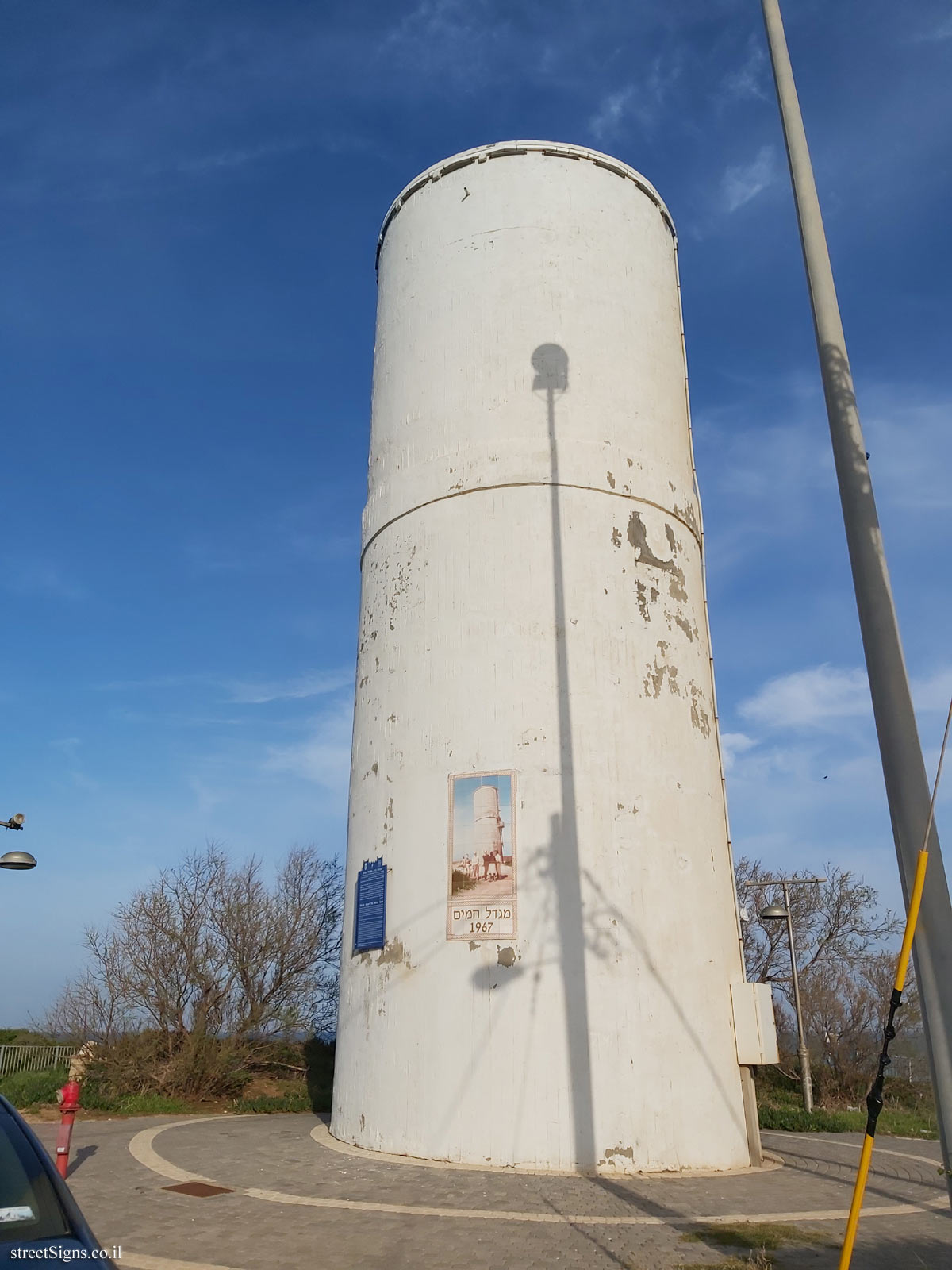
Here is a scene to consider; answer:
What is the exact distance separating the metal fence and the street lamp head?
1105cm

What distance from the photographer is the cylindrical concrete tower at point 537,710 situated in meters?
10.7

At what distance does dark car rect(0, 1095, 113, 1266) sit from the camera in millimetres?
3209

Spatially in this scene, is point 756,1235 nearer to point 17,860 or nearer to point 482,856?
point 482,856

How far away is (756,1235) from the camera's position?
24.0 feet

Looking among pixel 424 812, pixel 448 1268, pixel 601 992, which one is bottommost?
pixel 448 1268

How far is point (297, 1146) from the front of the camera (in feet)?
38.4

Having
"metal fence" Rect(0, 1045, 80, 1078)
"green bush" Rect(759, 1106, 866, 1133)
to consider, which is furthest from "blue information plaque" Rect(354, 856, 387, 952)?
"metal fence" Rect(0, 1045, 80, 1078)

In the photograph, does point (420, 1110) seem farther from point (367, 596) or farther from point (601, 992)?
point (367, 596)

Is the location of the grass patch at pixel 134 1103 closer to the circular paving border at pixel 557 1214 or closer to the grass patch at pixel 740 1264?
the circular paving border at pixel 557 1214

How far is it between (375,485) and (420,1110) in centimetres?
906

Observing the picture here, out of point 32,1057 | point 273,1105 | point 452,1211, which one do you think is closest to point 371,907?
point 452,1211

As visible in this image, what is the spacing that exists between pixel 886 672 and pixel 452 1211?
6170 millimetres

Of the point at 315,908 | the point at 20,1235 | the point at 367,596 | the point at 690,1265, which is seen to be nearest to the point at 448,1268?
the point at 690,1265

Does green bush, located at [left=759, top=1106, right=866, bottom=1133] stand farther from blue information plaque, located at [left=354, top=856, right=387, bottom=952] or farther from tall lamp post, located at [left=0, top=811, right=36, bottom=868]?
tall lamp post, located at [left=0, top=811, right=36, bottom=868]
